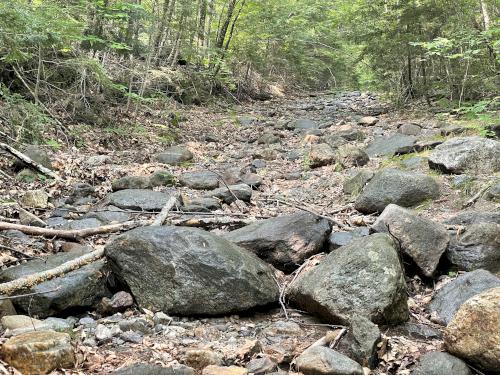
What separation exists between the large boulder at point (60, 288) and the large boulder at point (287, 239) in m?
1.59

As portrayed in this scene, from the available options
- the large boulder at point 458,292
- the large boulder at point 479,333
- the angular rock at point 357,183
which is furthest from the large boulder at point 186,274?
the angular rock at point 357,183

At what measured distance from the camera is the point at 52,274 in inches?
159

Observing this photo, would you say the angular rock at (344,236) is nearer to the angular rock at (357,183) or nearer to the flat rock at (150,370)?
the angular rock at (357,183)

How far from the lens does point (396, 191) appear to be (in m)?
6.68

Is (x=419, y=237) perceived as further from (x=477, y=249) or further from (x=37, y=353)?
(x=37, y=353)

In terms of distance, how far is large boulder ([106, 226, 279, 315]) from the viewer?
13.5 ft

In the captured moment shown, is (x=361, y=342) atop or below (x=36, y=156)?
atop

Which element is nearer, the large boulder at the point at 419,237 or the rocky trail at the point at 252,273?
the rocky trail at the point at 252,273

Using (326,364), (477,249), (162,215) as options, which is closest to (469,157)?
(477,249)

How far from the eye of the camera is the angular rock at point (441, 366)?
3.17 meters

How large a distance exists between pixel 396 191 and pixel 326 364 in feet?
13.6

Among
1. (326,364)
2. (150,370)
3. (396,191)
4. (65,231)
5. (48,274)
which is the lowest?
(65,231)

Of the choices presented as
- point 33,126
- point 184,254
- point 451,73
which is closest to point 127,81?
point 33,126

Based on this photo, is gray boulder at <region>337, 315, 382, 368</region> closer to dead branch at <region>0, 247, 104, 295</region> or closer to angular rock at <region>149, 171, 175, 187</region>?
dead branch at <region>0, 247, 104, 295</region>
